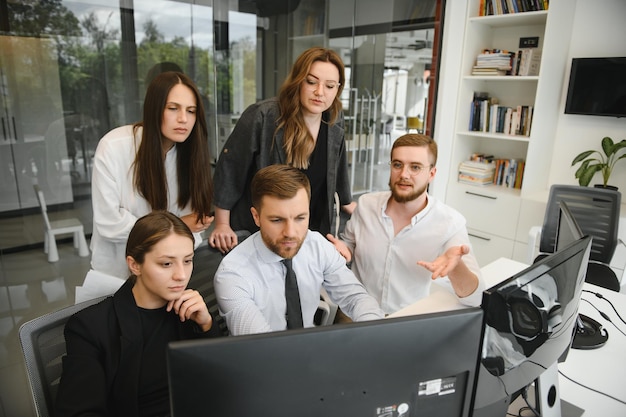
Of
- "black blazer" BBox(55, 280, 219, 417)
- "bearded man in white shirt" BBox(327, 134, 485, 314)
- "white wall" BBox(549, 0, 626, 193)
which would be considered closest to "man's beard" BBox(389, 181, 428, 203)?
"bearded man in white shirt" BBox(327, 134, 485, 314)

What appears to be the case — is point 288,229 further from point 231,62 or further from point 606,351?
point 231,62

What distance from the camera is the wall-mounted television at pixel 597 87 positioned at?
347 cm

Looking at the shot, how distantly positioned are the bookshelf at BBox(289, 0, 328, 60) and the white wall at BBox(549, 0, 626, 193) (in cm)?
206

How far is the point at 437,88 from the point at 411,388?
3813 mm

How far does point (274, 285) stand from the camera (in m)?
1.57

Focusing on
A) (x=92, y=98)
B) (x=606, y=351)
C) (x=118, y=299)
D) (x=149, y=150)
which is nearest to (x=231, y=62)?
(x=92, y=98)

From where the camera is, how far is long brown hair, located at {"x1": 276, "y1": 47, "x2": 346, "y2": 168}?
6.31 feet

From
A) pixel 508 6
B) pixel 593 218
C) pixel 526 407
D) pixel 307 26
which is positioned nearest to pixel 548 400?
pixel 526 407

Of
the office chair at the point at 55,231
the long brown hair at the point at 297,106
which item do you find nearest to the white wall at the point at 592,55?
the long brown hair at the point at 297,106

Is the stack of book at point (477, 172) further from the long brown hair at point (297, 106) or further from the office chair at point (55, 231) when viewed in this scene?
the office chair at point (55, 231)

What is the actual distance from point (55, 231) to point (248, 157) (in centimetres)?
145

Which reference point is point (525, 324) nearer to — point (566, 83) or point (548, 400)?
point (548, 400)

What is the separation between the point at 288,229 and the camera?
1.48 meters

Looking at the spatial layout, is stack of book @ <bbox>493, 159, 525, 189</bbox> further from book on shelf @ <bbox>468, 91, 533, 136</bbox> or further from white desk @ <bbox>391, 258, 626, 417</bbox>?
white desk @ <bbox>391, 258, 626, 417</bbox>
